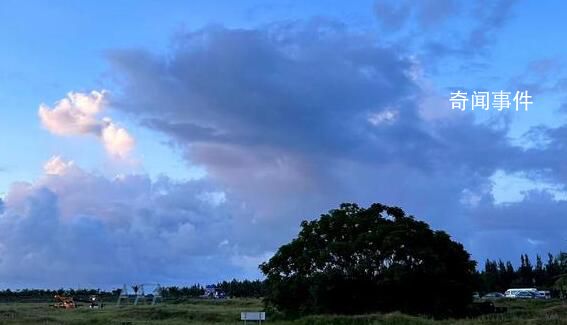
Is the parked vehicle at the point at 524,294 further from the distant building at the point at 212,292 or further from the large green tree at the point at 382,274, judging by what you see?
the distant building at the point at 212,292

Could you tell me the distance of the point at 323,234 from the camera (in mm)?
57938

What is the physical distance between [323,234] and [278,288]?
5877 millimetres

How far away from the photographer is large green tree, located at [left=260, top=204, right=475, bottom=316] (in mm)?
52500

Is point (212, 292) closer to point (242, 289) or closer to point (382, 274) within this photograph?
point (242, 289)

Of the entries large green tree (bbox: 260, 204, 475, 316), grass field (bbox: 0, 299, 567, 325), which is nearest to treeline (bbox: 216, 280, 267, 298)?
grass field (bbox: 0, 299, 567, 325)

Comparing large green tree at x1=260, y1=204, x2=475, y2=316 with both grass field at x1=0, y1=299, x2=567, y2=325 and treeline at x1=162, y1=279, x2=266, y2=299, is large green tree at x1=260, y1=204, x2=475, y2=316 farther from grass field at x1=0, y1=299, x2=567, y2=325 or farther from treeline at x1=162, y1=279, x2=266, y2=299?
treeline at x1=162, y1=279, x2=266, y2=299

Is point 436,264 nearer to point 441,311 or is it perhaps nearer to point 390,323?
point 441,311

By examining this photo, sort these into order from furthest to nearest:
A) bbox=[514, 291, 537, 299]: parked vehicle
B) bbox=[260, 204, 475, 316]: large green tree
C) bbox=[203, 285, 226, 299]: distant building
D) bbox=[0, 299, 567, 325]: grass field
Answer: bbox=[203, 285, 226, 299]: distant building
bbox=[514, 291, 537, 299]: parked vehicle
bbox=[260, 204, 475, 316]: large green tree
bbox=[0, 299, 567, 325]: grass field

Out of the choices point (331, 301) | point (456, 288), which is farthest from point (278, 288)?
point (456, 288)

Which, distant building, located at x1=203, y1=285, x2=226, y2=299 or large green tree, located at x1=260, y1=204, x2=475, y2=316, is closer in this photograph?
large green tree, located at x1=260, y1=204, x2=475, y2=316

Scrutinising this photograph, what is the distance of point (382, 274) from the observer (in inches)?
2072

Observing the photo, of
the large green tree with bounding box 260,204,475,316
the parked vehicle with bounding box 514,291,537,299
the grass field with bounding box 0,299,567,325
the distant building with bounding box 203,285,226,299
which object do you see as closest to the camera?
the grass field with bounding box 0,299,567,325

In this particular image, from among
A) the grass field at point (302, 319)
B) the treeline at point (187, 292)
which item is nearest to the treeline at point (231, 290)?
the treeline at point (187, 292)

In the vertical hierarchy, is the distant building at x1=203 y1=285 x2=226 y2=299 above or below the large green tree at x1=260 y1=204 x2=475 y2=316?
below
